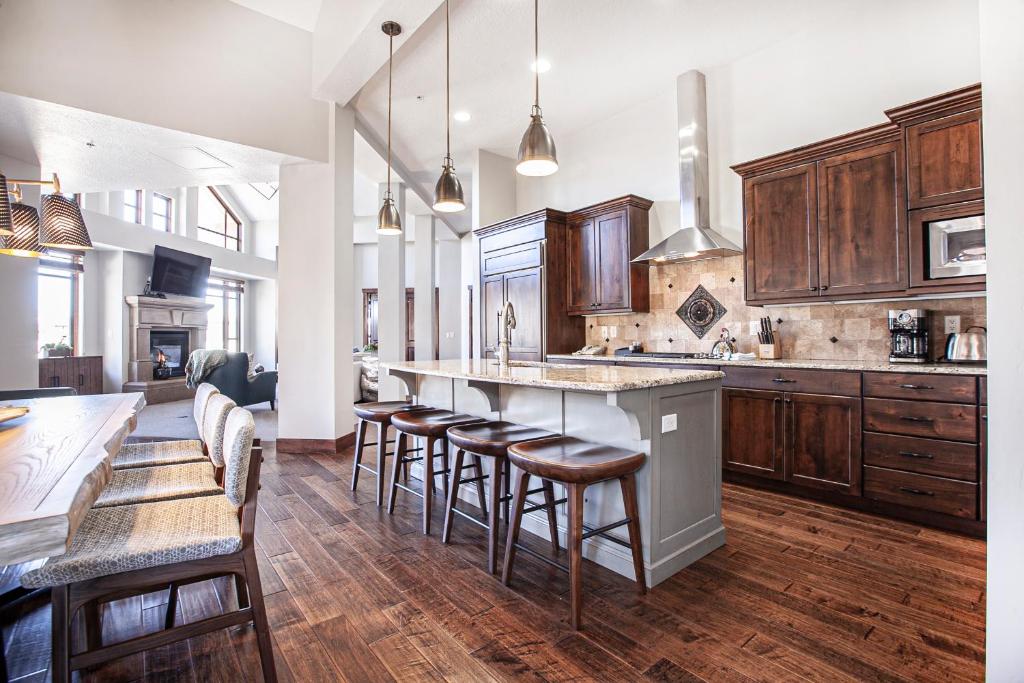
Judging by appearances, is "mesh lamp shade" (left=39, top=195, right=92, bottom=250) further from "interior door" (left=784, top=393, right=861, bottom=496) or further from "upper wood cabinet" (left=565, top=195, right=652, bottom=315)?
"interior door" (left=784, top=393, right=861, bottom=496)

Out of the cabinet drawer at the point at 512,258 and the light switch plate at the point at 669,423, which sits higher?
the cabinet drawer at the point at 512,258

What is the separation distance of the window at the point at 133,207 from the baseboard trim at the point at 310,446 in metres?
6.86

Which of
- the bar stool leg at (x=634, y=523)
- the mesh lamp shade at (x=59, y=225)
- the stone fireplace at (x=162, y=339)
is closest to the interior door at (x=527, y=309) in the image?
the bar stool leg at (x=634, y=523)

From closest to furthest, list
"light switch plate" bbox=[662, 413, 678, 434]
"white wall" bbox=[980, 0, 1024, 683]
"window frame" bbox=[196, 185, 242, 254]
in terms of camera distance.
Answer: "white wall" bbox=[980, 0, 1024, 683] < "light switch plate" bbox=[662, 413, 678, 434] < "window frame" bbox=[196, 185, 242, 254]

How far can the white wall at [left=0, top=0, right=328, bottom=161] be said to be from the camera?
3367 mm

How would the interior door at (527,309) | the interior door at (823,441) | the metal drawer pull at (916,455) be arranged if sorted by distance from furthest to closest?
the interior door at (527,309) → the interior door at (823,441) → the metal drawer pull at (916,455)

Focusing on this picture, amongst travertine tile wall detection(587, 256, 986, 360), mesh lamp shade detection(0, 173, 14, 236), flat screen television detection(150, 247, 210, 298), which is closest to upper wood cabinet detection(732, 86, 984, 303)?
travertine tile wall detection(587, 256, 986, 360)

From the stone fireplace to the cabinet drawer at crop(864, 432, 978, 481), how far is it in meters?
10.2

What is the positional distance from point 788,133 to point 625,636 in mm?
3926

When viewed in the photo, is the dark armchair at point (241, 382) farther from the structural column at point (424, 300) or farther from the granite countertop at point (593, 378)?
the granite countertop at point (593, 378)

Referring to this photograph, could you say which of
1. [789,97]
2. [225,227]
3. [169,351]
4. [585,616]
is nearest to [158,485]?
[585,616]

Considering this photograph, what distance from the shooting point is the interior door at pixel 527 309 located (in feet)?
17.2

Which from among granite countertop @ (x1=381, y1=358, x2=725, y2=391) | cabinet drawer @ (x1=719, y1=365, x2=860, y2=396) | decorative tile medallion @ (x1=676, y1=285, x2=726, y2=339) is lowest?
cabinet drawer @ (x1=719, y1=365, x2=860, y2=396)

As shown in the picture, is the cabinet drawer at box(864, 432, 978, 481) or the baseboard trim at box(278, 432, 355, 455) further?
the baseboard trim at box(278, 432, 355, 455)
